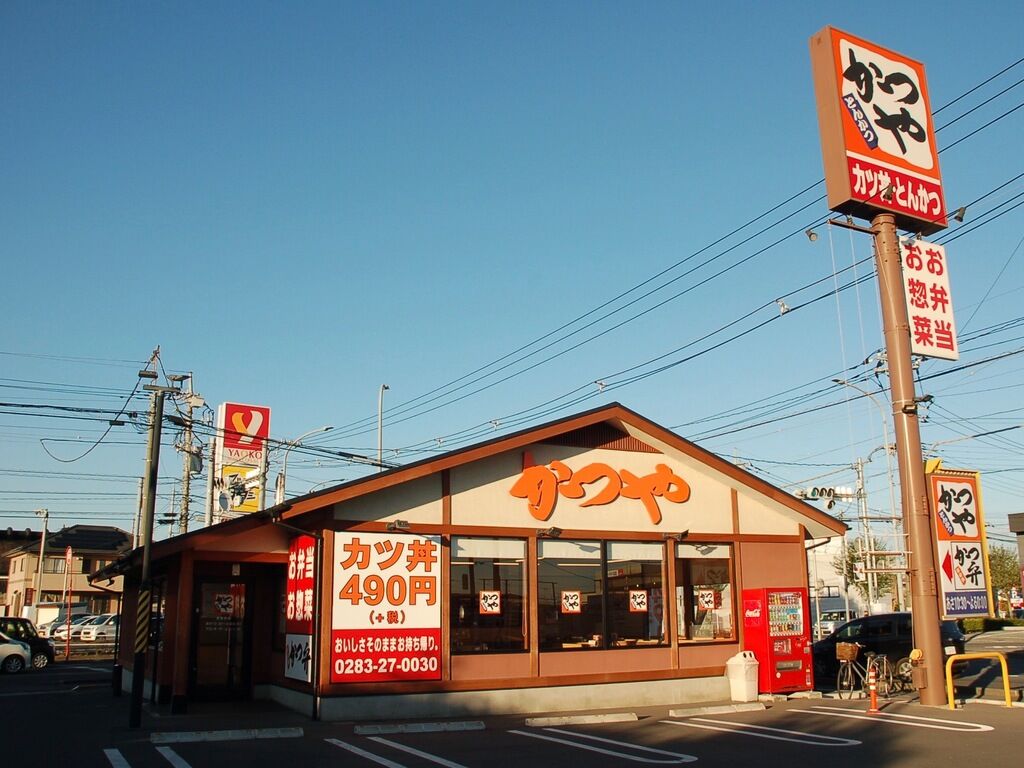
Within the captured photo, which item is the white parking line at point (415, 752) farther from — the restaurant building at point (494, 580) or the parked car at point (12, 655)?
the parked car at point (12, 655)

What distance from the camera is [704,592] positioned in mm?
19625

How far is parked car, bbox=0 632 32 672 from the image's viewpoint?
29.6 meters

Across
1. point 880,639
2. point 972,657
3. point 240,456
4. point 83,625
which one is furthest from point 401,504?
point 83,625

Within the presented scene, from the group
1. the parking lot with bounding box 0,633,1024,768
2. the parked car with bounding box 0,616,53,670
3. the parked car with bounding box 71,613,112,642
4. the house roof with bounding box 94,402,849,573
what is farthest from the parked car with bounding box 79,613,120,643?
the parking lot with bounding box 0,633,1024,768

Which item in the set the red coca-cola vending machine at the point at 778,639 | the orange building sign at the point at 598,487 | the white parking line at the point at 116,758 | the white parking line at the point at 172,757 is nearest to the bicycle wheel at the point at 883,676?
the red coca-cola vending machine at the point at 778,639

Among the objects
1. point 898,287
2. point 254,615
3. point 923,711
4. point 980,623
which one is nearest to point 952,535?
point 923,711

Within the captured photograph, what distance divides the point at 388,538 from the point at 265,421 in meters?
29.8

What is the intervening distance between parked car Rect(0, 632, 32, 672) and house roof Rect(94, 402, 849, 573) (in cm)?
1036

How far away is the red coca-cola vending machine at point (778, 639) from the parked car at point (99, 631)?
133ft

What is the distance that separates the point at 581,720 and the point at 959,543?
820 centimetres

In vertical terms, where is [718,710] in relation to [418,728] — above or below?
below

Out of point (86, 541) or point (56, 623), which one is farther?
point (86, 541)

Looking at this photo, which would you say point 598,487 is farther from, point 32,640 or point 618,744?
point 32,640

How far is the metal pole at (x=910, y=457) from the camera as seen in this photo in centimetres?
1731
